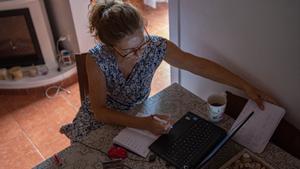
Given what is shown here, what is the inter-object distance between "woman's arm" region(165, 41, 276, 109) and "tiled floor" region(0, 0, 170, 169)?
47.3 inches

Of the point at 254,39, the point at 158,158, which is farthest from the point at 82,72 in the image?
the point at 254,39

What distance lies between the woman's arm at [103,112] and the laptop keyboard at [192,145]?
9 centimetres

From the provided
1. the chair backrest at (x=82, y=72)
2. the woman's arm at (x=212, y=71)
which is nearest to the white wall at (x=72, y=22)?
the chair backrest at (x=82, y=72)

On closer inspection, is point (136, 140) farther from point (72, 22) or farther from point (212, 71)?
point (72, 22)

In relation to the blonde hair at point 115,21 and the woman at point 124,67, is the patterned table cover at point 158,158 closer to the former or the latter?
the woman at point 124,67

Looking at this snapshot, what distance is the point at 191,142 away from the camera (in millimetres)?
1147

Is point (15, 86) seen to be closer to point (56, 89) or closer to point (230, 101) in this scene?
point (56, 89)

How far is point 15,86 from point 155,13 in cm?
178

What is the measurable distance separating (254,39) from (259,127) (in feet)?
1.09

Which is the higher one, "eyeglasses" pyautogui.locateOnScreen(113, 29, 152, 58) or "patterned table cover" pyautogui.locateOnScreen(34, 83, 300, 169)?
"eyeglasses" pyautogui.locateOnScreen(113, 29, 152, 58)

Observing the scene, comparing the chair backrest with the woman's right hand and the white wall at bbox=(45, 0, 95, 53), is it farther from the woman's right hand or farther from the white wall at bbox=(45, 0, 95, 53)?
the white wall at bbox=(45, 0, 95, 53)

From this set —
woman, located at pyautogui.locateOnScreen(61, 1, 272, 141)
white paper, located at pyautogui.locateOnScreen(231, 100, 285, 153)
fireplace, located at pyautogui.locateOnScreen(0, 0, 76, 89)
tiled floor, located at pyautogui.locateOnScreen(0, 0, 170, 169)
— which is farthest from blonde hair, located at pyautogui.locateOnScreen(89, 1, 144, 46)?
fireplace, located at pyautogui.locateOnScreen(0, 0, 76, 89)

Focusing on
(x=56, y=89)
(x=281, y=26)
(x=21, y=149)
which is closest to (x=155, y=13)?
(x=56, y=89)

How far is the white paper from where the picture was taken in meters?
1.16
